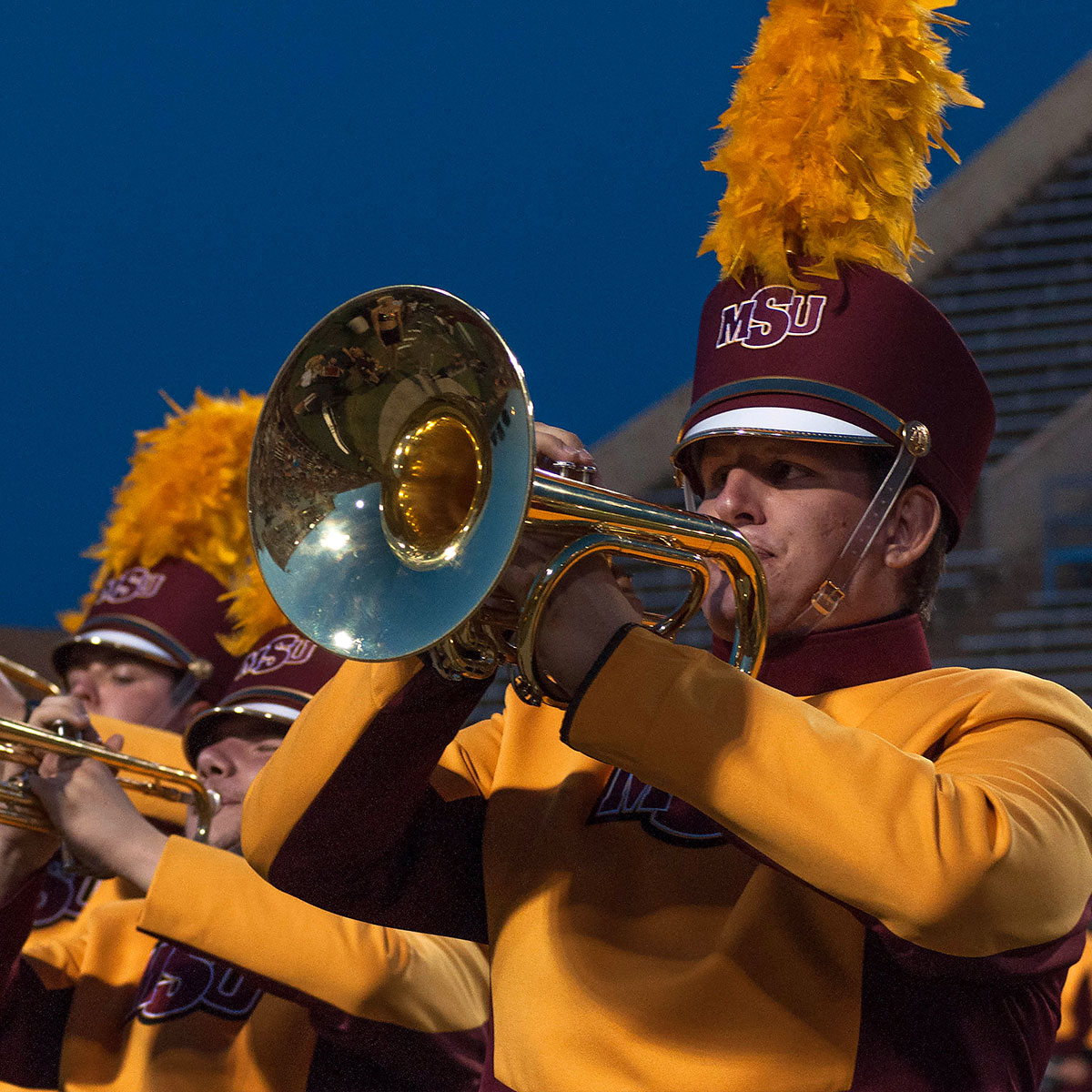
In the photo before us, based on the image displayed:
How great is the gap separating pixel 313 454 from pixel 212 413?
2600mm

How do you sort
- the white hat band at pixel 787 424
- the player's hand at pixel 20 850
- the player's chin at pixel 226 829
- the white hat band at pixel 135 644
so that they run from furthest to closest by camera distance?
the white hat band at pixel 135 644
the player's chin at pixel 226 829
the player's hand at pixel 20 850
the white hat band at pixel 787 424

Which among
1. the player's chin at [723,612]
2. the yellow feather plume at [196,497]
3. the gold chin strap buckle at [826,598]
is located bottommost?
the player's chin at [723,612]

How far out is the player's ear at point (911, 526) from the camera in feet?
6.57

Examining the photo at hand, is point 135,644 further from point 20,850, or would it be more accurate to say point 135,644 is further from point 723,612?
point 723,612

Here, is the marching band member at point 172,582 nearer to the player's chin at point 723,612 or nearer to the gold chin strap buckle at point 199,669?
the gold chin strap buckle at point 199,669

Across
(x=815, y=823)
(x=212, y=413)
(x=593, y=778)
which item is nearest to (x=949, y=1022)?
(x=815, y=823)

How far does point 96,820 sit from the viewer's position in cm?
294

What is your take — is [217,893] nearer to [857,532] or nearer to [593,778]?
[593,778]

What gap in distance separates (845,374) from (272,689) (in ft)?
5.19

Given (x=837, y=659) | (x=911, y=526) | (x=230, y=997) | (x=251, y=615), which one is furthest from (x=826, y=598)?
(x=251, y=615)

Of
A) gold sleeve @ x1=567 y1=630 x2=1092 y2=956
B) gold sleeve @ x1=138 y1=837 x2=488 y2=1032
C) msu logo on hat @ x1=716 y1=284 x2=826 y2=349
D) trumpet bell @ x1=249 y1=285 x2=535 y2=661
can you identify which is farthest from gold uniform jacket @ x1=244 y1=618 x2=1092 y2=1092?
gold sleeve @ x1=138 y1=837 x2=488 y2=1032

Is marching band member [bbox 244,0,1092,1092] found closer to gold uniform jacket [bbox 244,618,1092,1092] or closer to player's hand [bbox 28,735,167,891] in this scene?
gold uniform jacket [bbox 244,618,1092,1092]

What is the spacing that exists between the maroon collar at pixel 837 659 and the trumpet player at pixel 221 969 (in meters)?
1.05

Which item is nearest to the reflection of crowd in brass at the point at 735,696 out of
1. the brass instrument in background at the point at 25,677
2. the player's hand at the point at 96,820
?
the player's hand at the point at 96,820
